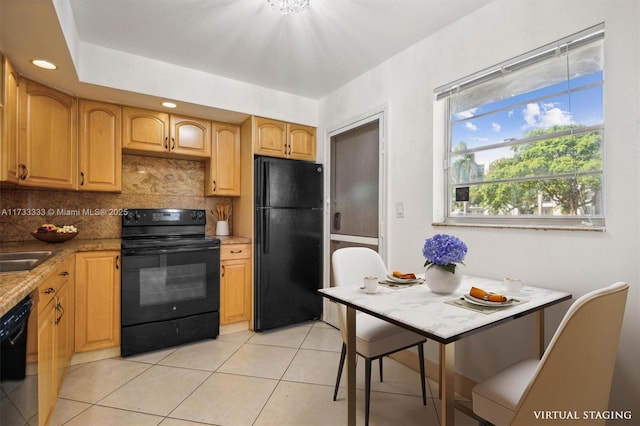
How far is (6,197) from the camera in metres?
2.60

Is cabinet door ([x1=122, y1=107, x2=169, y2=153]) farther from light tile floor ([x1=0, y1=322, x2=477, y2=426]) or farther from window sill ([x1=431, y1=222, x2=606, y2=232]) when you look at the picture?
window sill ([x1=431, y1=222, x2=606, y2=232])

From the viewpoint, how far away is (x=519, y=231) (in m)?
1.82

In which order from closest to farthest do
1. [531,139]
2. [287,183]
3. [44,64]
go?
[531,139]
[44,64]
[287,183]

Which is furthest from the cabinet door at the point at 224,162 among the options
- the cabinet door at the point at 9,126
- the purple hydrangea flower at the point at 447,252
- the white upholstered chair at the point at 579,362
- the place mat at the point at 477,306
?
the white upholstered chair at the point at 579,362

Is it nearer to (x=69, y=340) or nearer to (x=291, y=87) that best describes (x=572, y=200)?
(x=291, y=87)

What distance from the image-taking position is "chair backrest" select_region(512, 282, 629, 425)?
937 mm

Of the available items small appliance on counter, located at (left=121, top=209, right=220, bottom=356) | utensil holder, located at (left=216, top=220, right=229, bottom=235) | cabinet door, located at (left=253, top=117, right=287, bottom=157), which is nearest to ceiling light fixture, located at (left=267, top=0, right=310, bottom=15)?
cabinet door, located at (left=253, top=117, right=287, bottom=157)

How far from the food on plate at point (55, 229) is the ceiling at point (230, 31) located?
1.12 m

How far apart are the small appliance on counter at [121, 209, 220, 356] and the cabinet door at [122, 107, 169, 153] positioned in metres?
0.60

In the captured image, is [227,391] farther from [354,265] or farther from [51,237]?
[51,237]

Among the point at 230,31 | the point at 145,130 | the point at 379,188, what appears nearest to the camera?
the point at 230,31

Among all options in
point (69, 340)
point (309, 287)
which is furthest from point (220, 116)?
point (69, 340)

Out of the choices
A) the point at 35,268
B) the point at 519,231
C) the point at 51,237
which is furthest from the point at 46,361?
the point at 519,231

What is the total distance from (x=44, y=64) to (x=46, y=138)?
58 centimetres
